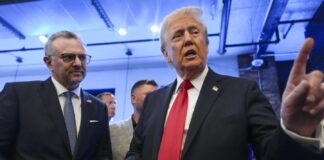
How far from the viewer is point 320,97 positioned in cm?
72

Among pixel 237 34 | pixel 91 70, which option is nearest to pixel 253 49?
pixel 237 34

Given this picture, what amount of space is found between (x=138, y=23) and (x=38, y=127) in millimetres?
3366

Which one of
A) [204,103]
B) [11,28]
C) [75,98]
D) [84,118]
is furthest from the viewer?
[11,28]

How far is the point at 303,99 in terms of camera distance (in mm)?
739

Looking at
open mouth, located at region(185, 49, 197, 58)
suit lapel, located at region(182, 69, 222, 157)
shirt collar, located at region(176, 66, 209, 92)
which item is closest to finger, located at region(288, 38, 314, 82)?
suit lapel, located at region(182, 69, 222, 157)

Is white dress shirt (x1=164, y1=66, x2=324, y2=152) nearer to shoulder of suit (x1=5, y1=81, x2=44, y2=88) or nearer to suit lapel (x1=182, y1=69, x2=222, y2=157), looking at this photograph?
suit lapel (x1=182, y1=69, x2=222, y2=157)

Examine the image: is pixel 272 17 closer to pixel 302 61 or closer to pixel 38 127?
pixel 38 127

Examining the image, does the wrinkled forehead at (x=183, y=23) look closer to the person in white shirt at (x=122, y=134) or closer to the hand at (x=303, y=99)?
the hand at (x=303, y=99)

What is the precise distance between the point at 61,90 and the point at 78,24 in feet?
10.4

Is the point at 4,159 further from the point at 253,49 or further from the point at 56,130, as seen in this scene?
the point at 253,49

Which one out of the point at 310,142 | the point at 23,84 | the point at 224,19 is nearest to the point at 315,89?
the point at 310,142

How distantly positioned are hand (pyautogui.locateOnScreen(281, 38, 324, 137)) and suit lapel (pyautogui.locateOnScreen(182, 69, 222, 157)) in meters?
0.47

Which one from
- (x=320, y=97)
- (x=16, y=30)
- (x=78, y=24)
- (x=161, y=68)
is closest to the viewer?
(x=320, y=97)

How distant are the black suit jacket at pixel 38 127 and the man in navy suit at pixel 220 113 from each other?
38cm
